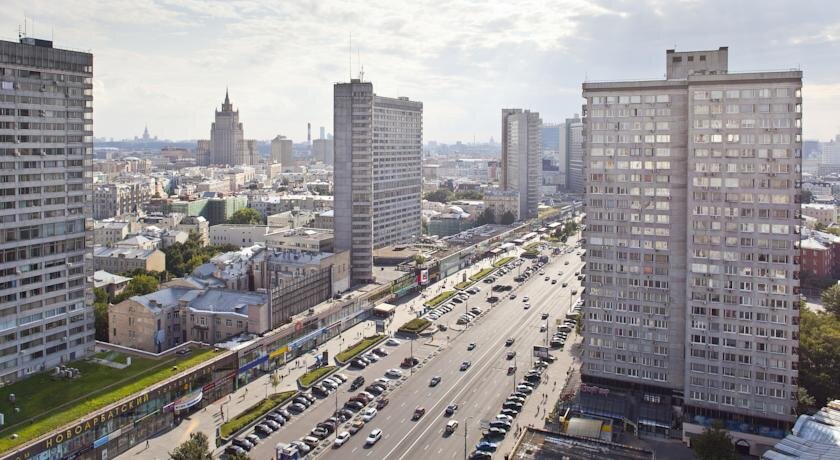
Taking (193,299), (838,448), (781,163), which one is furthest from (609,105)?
(193,299)

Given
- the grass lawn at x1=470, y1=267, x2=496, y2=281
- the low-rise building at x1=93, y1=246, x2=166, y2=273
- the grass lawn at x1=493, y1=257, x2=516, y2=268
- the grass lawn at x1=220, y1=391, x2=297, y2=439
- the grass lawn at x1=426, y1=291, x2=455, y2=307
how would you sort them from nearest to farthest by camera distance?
the grass lawn at x1=220, y1=391, x2=297, y2=439 → the grass lawn at x1=426, y1=291, x2=455, y2=307 → the low-rise building at x1=93, y1=246, x2=166, y2=273 → the grass lawn at x1=470, y1=267, x2=496, y2=281 → the grass lawn at x1=493, y1=257, x2=516, y2=268

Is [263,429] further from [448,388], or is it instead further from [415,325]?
[415,325]

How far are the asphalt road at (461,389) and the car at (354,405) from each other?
331 centimetres

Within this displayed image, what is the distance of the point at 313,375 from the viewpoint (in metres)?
99.8

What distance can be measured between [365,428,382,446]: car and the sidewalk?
1672cm

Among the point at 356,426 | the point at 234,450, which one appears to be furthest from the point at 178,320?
the point at 356,426

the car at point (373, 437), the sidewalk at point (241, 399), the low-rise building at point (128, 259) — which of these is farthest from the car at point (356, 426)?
the low-rise building at point (128, 259)

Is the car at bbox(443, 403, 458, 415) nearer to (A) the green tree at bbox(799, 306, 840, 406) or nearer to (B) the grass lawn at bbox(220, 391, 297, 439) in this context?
(B) the grass lawn at bbox(220, 391, 297, 439)

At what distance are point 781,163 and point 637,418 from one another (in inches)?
1362

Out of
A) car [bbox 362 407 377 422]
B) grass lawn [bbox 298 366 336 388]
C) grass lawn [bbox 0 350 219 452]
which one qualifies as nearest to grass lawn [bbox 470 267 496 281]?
grass lawn [bbox 298 366 336 388]

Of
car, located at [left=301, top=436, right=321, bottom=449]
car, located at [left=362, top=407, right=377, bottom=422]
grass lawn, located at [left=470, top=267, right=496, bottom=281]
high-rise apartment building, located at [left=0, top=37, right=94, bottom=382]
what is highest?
high-rise apartment building, located at [left=0, top=37, right=94, bottom=382]

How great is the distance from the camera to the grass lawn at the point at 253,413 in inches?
3204

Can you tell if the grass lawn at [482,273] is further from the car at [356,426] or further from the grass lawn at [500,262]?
the car at [356,426]

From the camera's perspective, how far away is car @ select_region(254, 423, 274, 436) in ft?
271
